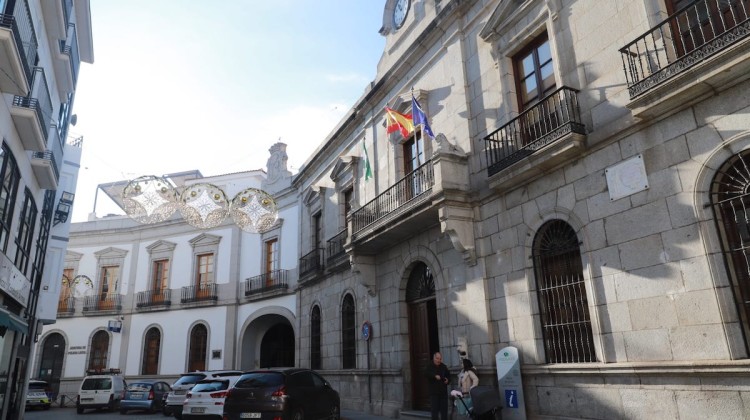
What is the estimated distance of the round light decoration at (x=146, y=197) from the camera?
12289mm

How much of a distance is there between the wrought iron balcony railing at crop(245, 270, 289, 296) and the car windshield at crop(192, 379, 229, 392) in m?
9.02

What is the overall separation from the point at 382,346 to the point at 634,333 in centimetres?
724

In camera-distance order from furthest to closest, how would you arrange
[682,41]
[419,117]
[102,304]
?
[102,304]
[419,117]
[682,41]

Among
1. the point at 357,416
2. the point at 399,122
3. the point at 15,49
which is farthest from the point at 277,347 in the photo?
the point at 15,49

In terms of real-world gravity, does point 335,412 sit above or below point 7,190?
below

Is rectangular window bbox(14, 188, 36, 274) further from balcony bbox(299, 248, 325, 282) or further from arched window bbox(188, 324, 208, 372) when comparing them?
arched window bbox(188, 324, 208, 372)

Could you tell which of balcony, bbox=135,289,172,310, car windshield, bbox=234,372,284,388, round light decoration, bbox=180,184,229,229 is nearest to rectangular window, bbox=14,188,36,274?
round light decoration, bbox=180,184,229,229

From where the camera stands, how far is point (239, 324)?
23953 mm

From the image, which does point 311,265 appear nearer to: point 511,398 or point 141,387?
point 141,387

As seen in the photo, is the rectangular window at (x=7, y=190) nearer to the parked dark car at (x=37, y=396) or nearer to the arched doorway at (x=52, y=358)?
the parked dark car at (x=37, y=396)

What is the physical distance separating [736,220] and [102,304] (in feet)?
95.4

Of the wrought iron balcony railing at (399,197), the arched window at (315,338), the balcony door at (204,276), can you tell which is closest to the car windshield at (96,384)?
the balcony door at (204,276)

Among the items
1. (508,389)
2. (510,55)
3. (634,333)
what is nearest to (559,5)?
(510,55)

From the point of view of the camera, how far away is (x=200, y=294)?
25.6m
